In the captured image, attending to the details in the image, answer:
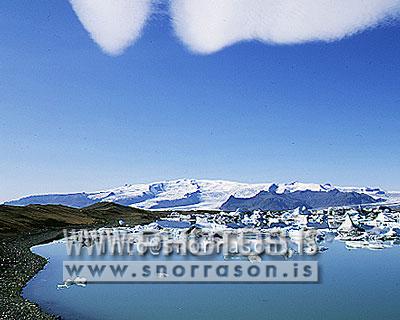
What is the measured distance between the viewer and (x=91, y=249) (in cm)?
3005

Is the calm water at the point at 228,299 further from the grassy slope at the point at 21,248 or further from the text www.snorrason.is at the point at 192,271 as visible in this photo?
the text www.snorrason.is at the point at 192,271

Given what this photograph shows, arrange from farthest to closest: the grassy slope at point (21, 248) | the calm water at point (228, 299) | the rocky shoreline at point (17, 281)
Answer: the calm water at point (228, 299) → the grassy slope at point (21, 248) → the rocky shoreline at point (17, 281)

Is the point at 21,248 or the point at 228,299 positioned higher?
the point at 21,248

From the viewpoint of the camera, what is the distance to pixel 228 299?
655 inches

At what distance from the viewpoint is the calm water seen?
14703 mm

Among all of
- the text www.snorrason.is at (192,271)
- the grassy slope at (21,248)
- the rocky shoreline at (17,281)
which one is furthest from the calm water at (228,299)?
the text www.snorrason.is at (192,271)

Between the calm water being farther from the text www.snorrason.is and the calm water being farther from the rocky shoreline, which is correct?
the text www.snorrason.is

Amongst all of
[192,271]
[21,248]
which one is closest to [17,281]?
[192,271]

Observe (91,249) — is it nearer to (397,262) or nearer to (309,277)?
(309,277)

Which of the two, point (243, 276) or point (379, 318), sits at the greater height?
point (243, 276)

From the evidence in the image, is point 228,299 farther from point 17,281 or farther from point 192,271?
point 17,281

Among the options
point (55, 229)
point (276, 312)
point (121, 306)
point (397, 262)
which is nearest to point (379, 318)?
point (276, 312)

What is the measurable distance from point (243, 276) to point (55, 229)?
35.7 metres

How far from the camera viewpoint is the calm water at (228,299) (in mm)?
14703
